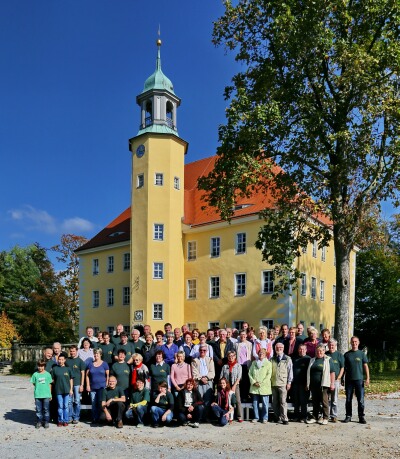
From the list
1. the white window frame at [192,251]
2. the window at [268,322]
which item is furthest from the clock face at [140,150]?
the window at [268,322]

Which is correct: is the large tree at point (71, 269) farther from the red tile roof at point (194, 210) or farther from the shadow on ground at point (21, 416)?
the shadow on ground at point (21, 416)

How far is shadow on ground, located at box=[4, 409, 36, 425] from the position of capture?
38.5ft

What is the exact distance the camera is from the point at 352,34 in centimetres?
1784

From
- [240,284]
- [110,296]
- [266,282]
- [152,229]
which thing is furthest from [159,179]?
[110,296]

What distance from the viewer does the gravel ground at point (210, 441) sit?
857 cm

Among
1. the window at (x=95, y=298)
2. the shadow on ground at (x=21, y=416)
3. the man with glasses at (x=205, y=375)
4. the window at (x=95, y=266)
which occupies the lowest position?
the shadow on ground at (x=21, y=416)

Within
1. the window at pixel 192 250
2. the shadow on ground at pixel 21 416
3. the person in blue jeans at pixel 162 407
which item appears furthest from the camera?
the window at pixel 192 250

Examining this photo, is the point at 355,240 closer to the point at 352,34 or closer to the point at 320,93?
the point at 320,93

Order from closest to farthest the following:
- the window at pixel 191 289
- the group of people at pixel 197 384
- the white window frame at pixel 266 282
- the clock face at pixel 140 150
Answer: the group of people at pixel 197 384, the white window frame at pixel 266 282, the window at pixel 191 289, the clock face at pixel 140 150

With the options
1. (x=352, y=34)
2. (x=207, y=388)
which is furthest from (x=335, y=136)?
(x=207, y=388)

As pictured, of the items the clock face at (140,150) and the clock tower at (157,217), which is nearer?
the clock tower at (157,217)

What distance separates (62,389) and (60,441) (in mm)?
1712

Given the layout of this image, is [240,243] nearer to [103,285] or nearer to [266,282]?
[266,282]

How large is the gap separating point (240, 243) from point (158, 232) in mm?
5454
